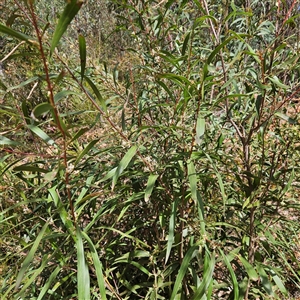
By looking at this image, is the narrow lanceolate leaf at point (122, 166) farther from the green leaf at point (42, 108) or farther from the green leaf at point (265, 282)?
the green leaf at point (265, 282)

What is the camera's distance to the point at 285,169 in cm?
127

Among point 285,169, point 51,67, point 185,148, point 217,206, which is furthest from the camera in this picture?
point 51,67

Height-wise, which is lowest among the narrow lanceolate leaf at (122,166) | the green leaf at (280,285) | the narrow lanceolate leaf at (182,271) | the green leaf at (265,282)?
the green leaf at (280,285)

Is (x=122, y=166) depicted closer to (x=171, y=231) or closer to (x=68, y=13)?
(x=171, y=231)

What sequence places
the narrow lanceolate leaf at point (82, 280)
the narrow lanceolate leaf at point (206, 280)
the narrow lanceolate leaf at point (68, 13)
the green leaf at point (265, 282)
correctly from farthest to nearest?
the green leaf at point (265, 282) → the narrow lanceolate leaf at point (206, 280) → the narrow lanceolate leaf at point (82, 280) → the narrow lanceolate leaf at point (68, 13)

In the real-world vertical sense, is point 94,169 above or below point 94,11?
below

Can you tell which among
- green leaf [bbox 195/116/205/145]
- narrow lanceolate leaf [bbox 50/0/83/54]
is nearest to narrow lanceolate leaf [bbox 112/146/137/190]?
green leaf [bbox 195/116/205/145]

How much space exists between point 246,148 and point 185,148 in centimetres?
33

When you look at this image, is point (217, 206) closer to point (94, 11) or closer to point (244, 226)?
point (244, 226)

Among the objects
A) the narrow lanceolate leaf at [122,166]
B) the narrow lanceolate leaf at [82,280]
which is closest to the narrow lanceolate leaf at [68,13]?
the narrow lanceolate leaf at [122,166]

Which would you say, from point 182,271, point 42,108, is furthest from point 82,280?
point 42,108

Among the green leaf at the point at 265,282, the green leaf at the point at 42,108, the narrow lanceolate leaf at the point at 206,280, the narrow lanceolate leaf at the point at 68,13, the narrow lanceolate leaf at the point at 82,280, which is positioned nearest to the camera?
the narrow lanceolate leaf at the point at 68,13

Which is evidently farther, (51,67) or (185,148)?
(51,67)

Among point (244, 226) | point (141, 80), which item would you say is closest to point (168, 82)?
point (141, 80)
